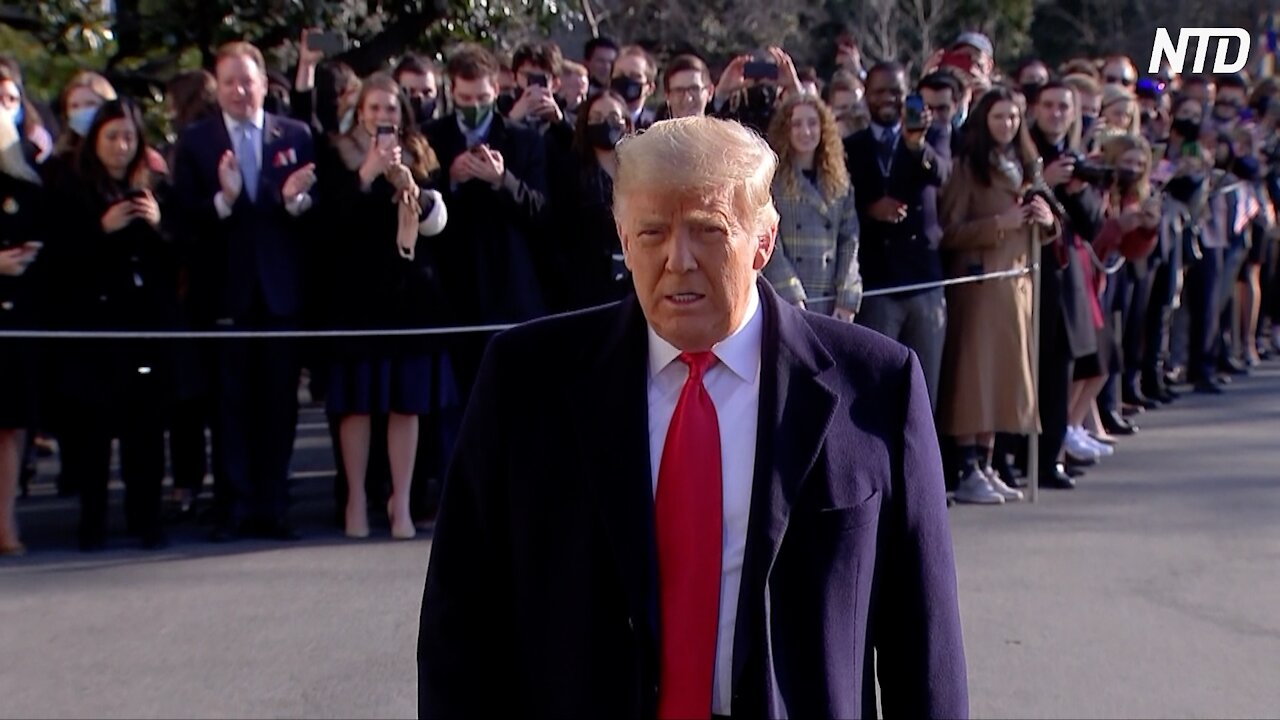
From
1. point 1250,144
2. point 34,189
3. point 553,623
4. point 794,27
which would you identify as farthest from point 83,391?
point 794,27

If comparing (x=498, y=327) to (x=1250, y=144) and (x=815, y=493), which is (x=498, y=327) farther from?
(x=1250, y=144)

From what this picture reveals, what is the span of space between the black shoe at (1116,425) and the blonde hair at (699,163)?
9381 mm

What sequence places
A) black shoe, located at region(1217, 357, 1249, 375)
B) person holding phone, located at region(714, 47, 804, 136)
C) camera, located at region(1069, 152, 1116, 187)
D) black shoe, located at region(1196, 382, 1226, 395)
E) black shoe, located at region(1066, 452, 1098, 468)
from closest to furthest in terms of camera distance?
person holding phone, located at region(714, 47, 804, 136)
camera, located at region(1069, 152, 1116, 187)
black shoe, located at region(1066, 452, 1098, 468)
black shoe, located at region(1196, 382, 1226, 395)
black shoe, located at region(1217, 357, 1249, 375)

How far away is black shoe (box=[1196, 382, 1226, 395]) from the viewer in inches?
539

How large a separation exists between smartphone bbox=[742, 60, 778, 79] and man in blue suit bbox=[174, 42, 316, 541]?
2.18 metres

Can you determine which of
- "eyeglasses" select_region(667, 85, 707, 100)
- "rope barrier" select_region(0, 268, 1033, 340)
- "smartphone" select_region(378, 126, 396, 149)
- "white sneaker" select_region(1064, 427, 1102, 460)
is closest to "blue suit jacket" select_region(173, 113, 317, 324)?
"rope barrier" select_region(0, 268, 1033, 340)

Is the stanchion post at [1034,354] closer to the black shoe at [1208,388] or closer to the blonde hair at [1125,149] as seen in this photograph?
the blonde hair at [1125,149]

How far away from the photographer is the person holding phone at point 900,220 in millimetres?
8859

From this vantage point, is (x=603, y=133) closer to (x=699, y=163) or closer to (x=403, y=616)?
(x=403, y=616)

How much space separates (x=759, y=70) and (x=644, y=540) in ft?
19.8

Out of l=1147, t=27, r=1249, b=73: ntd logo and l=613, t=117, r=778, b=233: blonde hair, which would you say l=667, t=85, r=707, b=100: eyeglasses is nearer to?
l=613, t=117, r=778, b=233: blonde hair

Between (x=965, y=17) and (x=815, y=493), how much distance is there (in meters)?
32.0

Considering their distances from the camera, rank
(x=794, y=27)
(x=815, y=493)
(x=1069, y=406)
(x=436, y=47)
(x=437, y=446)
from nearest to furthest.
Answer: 1. (x=815, y=493)
2. (x=437, y=446)
3. (x=1069, y=406)
4. (x=436, y=47)
5. (x=794, y=27)

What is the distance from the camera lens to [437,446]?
27.8 ft
